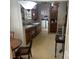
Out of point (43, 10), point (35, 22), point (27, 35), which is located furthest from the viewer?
point (35, 22)

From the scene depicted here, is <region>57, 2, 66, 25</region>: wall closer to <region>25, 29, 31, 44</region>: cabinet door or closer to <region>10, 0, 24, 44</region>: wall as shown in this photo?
<region>25, 29, 31, 44</region>: cabinet door

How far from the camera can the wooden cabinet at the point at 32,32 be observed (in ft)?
19.5

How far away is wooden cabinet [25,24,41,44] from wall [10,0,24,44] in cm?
33

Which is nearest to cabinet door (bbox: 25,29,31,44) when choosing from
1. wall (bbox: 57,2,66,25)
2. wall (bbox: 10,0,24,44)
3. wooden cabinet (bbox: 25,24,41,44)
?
wooden cabinet (bbox: 25,24,41,44)

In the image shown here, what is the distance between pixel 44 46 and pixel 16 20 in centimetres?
146

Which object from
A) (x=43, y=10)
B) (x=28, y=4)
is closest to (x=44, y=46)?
(x=43, y=10)

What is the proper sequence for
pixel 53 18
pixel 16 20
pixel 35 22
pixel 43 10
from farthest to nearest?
pixel 53 18 < pixel 35 22 < pixel 43 10 < pixel 16 20

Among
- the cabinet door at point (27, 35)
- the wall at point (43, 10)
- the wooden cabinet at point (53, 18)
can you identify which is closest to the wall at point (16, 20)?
the cabinet door at point (27, 35)

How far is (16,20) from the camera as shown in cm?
559

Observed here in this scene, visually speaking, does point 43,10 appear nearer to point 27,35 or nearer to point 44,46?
point 27,35

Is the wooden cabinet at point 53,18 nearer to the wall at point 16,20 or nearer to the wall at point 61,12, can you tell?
the wall at point 61,12
